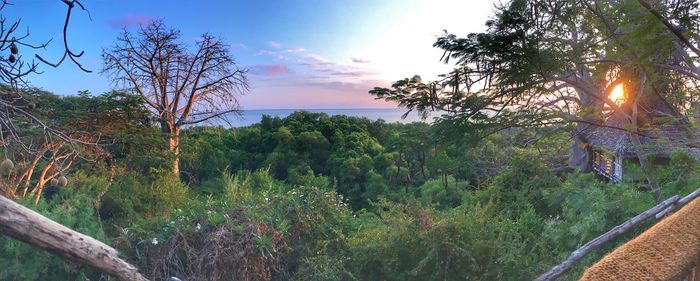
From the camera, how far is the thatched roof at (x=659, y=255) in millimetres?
938

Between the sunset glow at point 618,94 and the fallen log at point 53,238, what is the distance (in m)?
6.20

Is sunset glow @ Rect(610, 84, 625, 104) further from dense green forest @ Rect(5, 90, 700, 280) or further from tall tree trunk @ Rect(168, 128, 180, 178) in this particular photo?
tall tree trunk @ Rect(168, 128, 180, 178)

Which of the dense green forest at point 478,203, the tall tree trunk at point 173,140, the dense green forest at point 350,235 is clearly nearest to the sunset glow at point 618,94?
the dense green forest at point 478,203

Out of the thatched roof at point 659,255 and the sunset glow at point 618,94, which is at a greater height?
the sunset glow at point 618,94

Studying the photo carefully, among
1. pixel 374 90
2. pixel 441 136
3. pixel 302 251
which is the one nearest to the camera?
pixel 302 251

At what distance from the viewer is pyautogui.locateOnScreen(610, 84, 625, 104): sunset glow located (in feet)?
21.5

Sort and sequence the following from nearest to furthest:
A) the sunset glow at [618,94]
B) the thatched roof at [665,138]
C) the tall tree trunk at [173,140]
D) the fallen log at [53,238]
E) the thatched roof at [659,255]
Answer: the thatched roof at [659,255]
the fallen log at [53,238]
the thatched roof at [665,138]
the sunset glow at [618,94]
the tall tree trunk at [173,140]

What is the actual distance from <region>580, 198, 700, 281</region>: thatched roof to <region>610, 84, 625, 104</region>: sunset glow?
596cm

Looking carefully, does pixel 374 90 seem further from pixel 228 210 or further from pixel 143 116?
pixel 143 116

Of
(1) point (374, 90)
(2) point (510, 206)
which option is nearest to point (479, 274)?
(1) point (374, 90)

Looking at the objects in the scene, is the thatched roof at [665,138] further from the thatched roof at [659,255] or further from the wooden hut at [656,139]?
the thatched roof at [659,255]

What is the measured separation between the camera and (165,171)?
11.4 meters

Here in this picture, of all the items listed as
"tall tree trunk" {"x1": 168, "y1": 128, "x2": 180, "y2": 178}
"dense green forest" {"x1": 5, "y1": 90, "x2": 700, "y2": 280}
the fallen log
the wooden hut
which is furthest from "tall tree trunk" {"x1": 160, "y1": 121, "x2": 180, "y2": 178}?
the wooden hut

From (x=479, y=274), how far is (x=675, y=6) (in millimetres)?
2949
